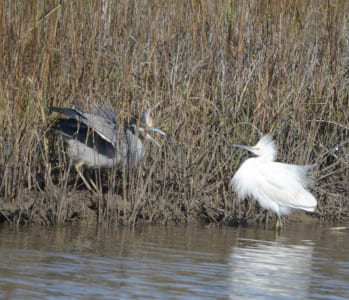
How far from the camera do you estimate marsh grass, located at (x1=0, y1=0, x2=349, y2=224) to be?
22.8ft

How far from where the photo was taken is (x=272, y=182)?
8094mm

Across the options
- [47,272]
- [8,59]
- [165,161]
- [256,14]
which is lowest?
[47,272]

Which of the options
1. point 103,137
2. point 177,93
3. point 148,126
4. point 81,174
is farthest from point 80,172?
point 177,93

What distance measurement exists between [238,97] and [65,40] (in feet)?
5.30

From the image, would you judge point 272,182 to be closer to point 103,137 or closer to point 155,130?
point 155,130

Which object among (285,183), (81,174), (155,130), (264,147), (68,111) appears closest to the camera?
(68,111)

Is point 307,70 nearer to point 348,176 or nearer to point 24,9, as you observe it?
point 348,176

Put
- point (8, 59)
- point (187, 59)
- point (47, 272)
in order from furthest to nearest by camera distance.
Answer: point (187, 59) → point (8, 59) → point (47, 272)

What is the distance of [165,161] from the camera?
7504mm

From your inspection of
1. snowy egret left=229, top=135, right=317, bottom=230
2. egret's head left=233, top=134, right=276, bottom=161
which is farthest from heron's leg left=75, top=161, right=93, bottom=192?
egret's head left=233, top=134, right=276, bottom=161

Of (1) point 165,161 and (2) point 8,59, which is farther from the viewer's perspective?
(1) point 165,161

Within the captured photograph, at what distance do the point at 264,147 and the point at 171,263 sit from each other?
229cm

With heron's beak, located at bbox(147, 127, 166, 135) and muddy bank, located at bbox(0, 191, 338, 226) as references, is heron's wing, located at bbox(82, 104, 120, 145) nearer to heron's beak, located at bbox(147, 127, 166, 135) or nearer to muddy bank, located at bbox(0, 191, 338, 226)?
heron's beak, located at bbox(147, 127, 166, 135)

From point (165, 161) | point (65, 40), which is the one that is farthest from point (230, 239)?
point (65, 40)
